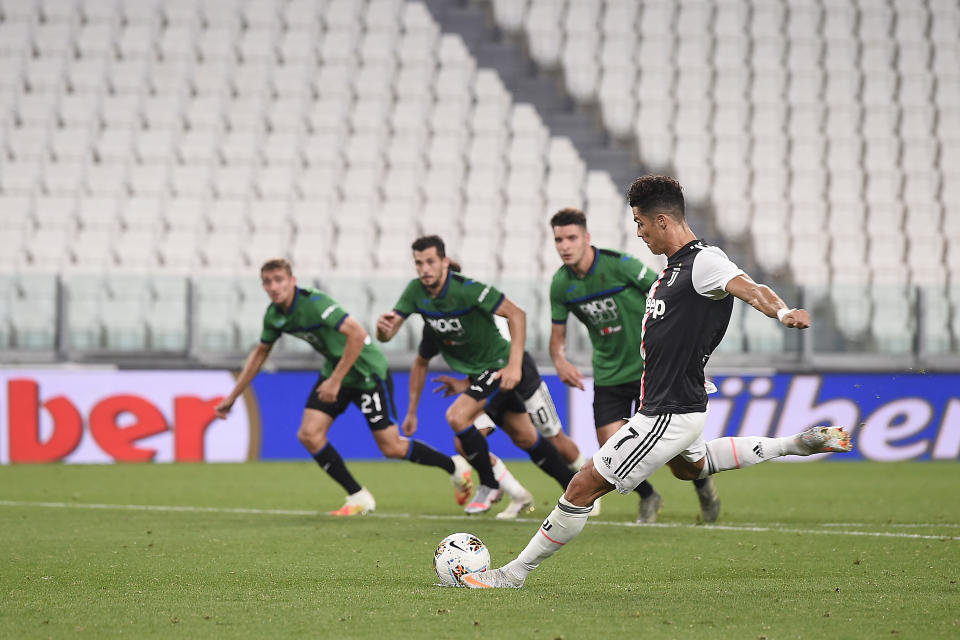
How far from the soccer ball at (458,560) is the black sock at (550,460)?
11.8 feet

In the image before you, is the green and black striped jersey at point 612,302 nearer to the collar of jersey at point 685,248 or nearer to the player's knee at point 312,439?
the player's knee at point 312,439

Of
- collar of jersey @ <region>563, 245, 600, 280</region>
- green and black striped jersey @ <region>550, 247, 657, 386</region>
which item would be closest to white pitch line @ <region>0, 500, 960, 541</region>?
green and black striped jersey @ <region>550, 247, 657, 386</region>

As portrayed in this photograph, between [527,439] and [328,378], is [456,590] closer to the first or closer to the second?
[527,439]

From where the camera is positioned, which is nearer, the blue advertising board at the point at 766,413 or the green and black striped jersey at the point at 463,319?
the green and black striped jersey at the point at 463,319

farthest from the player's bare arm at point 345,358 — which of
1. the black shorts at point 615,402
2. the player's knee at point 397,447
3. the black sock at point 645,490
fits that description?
the black sock at point 645,490

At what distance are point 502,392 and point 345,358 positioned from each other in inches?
49.9

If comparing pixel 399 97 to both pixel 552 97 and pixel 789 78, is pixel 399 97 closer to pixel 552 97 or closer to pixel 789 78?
pixel 552 97

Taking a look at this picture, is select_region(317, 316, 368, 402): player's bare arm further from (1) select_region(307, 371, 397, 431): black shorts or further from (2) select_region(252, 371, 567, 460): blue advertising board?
(2) select_region(252, 371, 567, 460): blue advertising board

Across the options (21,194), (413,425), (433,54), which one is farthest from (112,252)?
(413,425)

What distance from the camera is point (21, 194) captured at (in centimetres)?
1923

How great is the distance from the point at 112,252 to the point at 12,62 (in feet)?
16.5

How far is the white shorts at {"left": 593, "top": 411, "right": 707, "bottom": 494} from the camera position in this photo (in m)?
5.29

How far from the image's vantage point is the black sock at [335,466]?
30.7ft

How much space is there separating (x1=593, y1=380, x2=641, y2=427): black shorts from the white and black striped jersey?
3.17 meters
